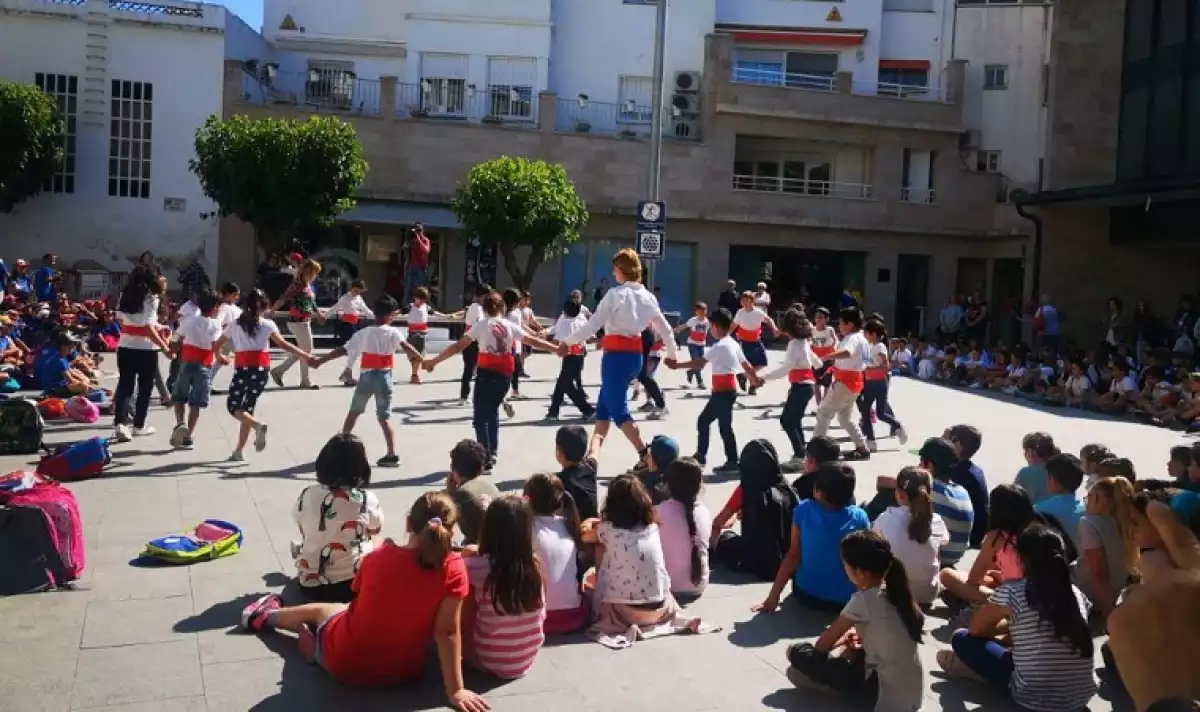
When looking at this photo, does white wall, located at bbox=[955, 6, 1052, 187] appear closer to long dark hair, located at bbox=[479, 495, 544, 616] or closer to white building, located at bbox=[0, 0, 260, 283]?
white building, located at bbox=[0, 0, 260, 283]

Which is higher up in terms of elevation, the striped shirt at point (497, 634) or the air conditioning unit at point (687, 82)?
the air conditioning unit at point (687, 82)

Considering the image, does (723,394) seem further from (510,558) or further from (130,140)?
(130,140)

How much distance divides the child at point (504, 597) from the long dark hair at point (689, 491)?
1.46m

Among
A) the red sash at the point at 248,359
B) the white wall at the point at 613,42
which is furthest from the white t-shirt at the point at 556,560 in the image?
the white wall at the point at 613,42

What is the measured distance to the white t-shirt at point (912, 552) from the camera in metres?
6.66

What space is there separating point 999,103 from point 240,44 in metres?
22.4

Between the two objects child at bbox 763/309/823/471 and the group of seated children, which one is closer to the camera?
the group of seated children

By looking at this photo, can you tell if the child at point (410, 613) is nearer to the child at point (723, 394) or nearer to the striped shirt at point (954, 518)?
the striped shirt at point (954, 518)

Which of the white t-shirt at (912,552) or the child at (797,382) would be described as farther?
the child at (797,382)

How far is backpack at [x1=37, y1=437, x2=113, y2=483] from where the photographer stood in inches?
376

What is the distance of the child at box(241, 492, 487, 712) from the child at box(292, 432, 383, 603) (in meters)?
0.90

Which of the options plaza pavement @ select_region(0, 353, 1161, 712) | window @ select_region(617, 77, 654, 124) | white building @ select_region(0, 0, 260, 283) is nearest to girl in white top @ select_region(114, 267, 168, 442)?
plaza pavement @ select_region(0, 353, 1161, 712)

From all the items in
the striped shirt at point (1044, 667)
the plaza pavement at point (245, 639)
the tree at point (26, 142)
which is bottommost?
the plaza pavement at point (245, 639)

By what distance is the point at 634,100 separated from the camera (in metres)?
34.2
